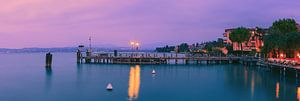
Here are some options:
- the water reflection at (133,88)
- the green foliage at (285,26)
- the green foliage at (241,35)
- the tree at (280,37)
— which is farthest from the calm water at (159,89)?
the green foliage at (241,35)

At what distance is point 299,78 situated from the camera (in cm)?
6225

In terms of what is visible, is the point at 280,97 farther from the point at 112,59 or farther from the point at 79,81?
the point at 112,59

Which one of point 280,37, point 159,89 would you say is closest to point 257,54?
point 280,37

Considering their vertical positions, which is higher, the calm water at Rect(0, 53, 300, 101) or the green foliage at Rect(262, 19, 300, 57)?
the green foliage at Rect(262, 19, 300, 57)

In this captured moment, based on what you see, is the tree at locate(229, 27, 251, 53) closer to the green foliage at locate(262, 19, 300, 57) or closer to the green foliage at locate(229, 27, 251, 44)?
the green foliage at locate(229, 27, 251, 44)

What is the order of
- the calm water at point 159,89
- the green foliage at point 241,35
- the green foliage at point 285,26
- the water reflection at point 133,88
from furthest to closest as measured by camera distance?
the green foliage at point 241,35 < the green foliage at point 285,26 < the water reflection at point 133,88 < the calm water at point 159,89

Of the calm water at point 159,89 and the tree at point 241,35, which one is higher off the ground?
the tree at point 241,35

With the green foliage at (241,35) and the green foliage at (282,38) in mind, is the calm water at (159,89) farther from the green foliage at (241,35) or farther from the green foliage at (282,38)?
the green foliage at (241,35)

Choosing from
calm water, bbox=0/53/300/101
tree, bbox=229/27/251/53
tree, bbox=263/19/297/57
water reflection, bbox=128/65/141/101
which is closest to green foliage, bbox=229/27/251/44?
tree, bbox=229/27/251/53

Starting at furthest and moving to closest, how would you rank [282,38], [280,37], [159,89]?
[280,37] < [282,38] < [159,89]

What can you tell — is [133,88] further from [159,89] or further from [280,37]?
[280,37]

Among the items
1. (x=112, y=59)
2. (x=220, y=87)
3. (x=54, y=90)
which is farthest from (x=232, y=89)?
(x=112, y=59)

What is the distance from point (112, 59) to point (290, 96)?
66606 millimetres

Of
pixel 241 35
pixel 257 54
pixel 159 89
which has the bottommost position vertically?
pixel 159 89
